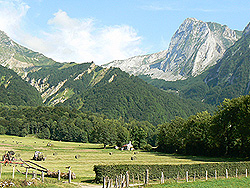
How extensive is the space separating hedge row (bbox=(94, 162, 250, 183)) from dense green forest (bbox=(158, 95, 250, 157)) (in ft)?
104

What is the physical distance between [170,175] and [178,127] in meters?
82.1

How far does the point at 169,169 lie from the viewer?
49312 mm

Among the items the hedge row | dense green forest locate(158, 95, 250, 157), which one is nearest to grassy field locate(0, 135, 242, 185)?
the hedge row

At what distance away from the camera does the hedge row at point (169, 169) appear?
4497 cm

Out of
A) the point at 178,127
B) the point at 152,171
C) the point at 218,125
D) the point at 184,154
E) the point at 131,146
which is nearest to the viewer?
the point at 152,171

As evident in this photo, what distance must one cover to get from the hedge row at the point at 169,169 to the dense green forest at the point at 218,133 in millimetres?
31632

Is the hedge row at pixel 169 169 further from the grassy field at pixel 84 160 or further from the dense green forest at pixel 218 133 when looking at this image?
the dense green forest at pixel 218 133

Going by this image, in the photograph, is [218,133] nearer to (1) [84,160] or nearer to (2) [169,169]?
(1) [84,160]

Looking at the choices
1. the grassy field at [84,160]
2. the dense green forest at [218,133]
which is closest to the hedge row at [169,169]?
the grassy field at [84,160]

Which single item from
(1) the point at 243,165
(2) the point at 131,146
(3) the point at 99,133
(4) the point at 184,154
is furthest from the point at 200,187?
(3) the point at 99,133

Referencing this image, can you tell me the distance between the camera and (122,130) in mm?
177750

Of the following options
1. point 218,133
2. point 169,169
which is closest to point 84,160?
point 169,169

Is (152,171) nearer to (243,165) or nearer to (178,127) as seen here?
(243,165)

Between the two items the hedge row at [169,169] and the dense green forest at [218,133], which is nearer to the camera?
the hedge row at [169,169]
